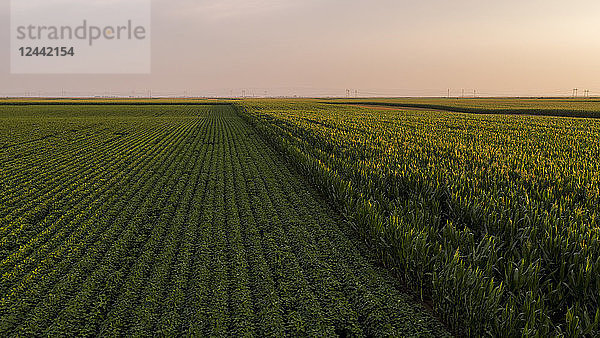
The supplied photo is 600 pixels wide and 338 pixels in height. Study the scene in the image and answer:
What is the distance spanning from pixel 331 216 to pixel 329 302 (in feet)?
11.0

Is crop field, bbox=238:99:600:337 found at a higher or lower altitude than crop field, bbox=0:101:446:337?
higher

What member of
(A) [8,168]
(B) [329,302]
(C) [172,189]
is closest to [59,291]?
(B) [329,302]

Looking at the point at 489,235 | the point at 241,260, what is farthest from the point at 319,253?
the point at 489,235

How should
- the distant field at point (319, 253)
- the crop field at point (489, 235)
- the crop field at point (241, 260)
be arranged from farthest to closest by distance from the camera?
the crop field at point (241, 260) → the distant field at point (319, 253) → the crop field at point (489, 235)

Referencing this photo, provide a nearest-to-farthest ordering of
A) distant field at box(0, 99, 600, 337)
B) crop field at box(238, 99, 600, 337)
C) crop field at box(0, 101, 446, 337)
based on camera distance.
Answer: crop field at box(238, 99, 600, 337) < distant field at box(0, 99, 600, 337) < crop field at box(0, 101, 446, 337)

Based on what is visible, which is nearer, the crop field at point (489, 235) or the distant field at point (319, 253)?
the crop field at point (489, 235)

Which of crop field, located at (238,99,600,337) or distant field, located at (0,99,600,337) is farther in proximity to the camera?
distant field, located at (0,99,600,337)

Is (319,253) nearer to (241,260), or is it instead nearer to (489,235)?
(241,260)

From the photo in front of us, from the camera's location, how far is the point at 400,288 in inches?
187

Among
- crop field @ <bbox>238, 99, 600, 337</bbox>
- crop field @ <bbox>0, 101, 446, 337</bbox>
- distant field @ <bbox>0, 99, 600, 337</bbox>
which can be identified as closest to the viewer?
crop field @ <bbox>238, 99, 600, 337</bbox>

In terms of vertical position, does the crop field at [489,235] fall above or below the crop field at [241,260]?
above

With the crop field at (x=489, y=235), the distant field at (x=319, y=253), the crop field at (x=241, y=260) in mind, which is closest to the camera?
the crop field at (x=489, y=235)

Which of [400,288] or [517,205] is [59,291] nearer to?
[400,288]

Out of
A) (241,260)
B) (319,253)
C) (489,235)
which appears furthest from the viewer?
(319,253)
